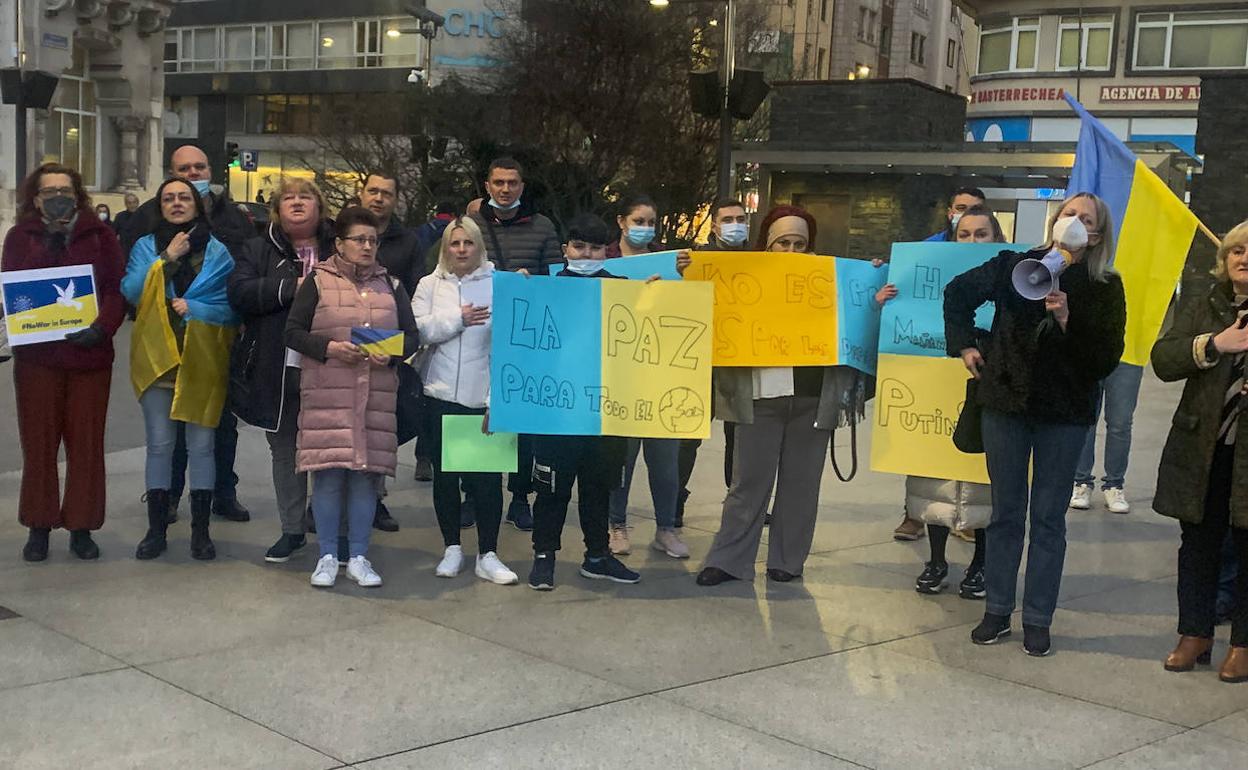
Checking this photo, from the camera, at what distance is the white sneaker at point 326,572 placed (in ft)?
21.3

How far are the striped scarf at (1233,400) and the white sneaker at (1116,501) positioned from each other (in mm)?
3756

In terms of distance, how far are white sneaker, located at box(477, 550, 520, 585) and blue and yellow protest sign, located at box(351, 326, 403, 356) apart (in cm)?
109

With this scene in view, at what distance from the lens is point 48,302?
6723 mm

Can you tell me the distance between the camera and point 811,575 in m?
7.16

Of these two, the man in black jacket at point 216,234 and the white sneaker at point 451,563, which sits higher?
the man in black jacket at point 216,234

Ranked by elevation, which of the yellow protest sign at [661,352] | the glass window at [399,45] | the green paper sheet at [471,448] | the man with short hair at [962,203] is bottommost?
the green paper sheet at [471,448]

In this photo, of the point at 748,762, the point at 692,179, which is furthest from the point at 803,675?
the point at 692,179

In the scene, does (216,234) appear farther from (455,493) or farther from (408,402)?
(455,493)

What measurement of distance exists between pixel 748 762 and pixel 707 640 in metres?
1.44

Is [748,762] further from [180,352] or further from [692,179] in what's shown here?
[692,179]

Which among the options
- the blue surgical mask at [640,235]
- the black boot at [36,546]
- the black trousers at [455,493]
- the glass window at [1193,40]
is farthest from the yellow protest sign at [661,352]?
the glass window at [1193,40]

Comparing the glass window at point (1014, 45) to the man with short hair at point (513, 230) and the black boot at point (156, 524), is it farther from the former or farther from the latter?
the black boot at point (156, 524)

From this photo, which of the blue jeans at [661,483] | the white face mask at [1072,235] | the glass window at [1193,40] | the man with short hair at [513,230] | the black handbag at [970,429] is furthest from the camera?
the glass window at [1193,40]

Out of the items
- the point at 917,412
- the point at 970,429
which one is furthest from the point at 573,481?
the point at 970,429
